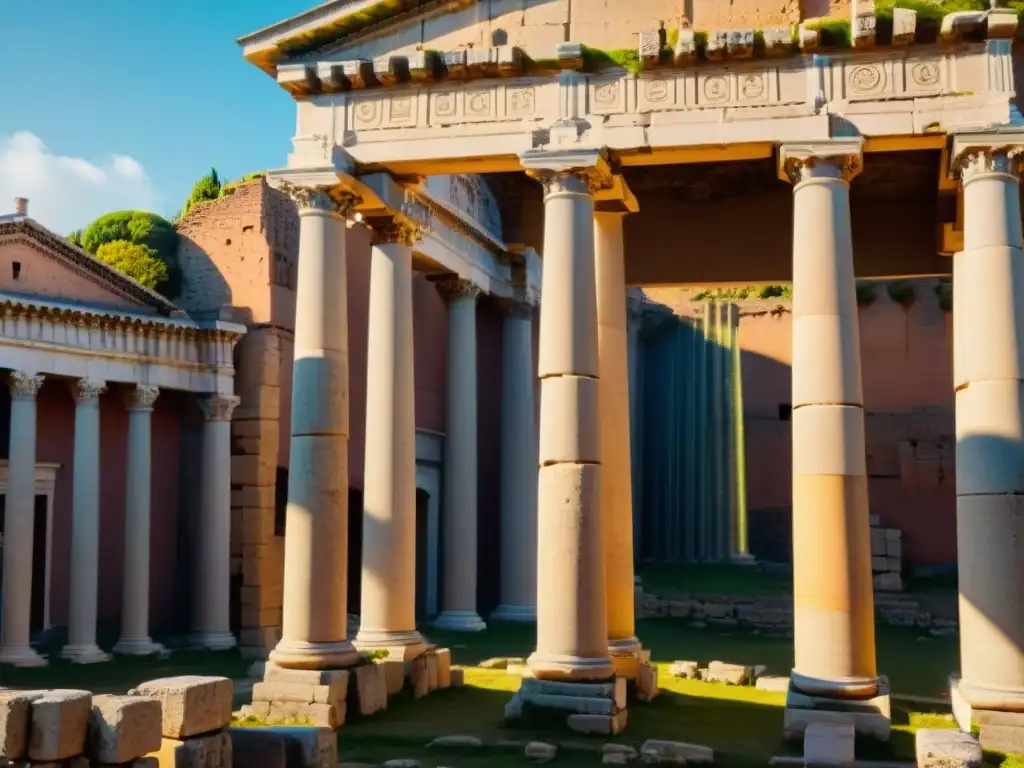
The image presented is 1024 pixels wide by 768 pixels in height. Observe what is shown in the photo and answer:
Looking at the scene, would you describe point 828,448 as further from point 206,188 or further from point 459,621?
point 206,188

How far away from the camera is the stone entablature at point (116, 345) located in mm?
20016

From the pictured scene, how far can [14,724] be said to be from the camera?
810 cm

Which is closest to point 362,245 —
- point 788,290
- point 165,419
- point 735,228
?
point 165,419

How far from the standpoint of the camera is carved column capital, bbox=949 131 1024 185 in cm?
1203

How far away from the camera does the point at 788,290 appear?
36.4m

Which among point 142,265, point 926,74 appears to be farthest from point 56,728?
point 142,265

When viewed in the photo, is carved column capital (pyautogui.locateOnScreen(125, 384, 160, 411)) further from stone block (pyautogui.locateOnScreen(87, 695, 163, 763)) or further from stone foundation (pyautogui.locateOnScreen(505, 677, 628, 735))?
stone block (pyautogui.locateOnScreen(87, 695, 163, 763))

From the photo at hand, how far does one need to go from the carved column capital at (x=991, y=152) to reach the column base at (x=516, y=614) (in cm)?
1499

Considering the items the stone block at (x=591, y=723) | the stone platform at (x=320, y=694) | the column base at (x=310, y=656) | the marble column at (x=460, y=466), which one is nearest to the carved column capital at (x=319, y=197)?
the column base at (x=310, y=656)

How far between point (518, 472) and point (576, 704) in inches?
521

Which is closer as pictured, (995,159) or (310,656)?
(995,159)

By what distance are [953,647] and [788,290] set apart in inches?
592

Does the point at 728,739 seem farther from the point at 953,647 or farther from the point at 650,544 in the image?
the point at 650,544

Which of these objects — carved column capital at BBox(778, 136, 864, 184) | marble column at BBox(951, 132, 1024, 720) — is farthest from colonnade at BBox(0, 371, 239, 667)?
marble column at BBox(951, 132, 1024, 720)
